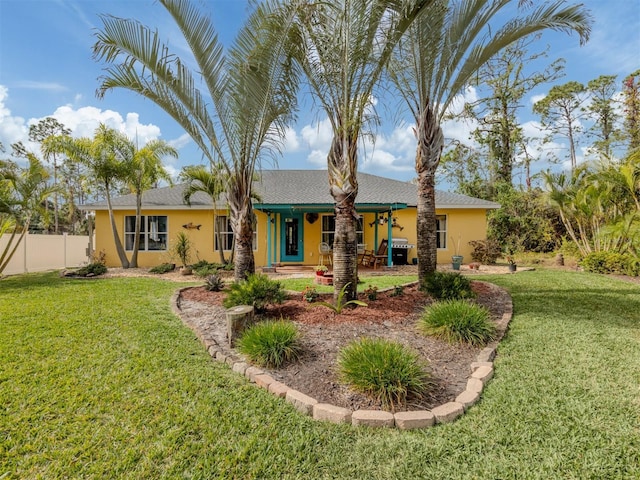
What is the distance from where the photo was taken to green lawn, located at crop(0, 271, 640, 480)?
2.12 metres

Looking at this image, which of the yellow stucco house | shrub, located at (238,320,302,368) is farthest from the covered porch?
shrub, located at (238,320,302,368)

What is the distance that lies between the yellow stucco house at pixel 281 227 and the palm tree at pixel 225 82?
21.6 ft

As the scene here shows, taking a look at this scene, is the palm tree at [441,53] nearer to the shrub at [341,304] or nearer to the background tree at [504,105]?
the shrub at [341,304]

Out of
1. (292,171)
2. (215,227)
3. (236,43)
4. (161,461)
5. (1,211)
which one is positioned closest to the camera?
(161,461)

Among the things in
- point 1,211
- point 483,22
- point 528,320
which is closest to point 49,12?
point 1,211

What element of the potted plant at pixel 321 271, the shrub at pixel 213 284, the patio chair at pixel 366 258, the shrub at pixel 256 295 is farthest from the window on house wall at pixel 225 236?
the shrub at pixel 256 295

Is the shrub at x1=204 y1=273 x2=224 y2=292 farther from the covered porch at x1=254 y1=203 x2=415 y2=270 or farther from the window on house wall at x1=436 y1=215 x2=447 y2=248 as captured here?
the window on house wall at x1=436 y1=215 x2=447 y2=248

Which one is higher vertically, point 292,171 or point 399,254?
point 292,171

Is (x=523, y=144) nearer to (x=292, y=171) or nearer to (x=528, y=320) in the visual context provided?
(x=292, y=171)

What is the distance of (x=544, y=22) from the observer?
593cm

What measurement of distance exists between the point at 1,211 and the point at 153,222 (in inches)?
195

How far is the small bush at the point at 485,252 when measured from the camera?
14.0m

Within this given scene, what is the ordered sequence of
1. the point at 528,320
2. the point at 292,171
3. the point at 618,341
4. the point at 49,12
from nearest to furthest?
1. the point at 618,341
2. the point at 528,320
3. the point at 49,12
4. the point at 292,171

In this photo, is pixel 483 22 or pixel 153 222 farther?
A: pixel 153 222
